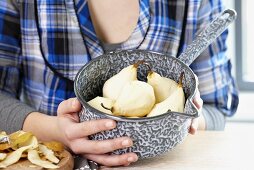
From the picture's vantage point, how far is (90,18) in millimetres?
842

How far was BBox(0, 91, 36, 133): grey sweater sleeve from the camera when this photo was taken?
2.59 ft

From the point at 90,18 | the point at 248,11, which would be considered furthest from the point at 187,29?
the point at 248,11

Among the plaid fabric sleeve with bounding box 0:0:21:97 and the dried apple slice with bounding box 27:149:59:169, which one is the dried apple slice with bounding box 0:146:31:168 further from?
the plaid fabric sleeve with bounding box 0:0:21:97

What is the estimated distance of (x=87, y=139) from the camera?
0.62m

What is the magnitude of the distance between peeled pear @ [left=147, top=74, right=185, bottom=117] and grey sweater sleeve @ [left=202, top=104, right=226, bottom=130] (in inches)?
10.8

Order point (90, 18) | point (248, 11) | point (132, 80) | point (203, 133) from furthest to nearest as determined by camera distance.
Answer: point (248, 11), point (90, 18), point (203, 133), point (132, 80)

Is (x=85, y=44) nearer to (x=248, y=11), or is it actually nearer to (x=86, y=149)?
(x=86, y=149)

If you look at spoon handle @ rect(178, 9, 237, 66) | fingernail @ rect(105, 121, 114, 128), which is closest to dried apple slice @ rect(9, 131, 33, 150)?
fingernail @ rect(105, 121, 114, 128)

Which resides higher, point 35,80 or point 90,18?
point 90,18

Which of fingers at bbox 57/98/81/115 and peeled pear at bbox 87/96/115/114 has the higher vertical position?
peeled pear at bbox 87/96/115/114

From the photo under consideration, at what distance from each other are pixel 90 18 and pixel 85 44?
44mm

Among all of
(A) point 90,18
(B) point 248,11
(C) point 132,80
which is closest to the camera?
(C) point 132,80

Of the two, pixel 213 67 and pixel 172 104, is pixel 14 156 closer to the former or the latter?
pixel 172 104

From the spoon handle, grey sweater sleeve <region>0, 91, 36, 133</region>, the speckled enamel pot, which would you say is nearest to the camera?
the speckled enamel pot
